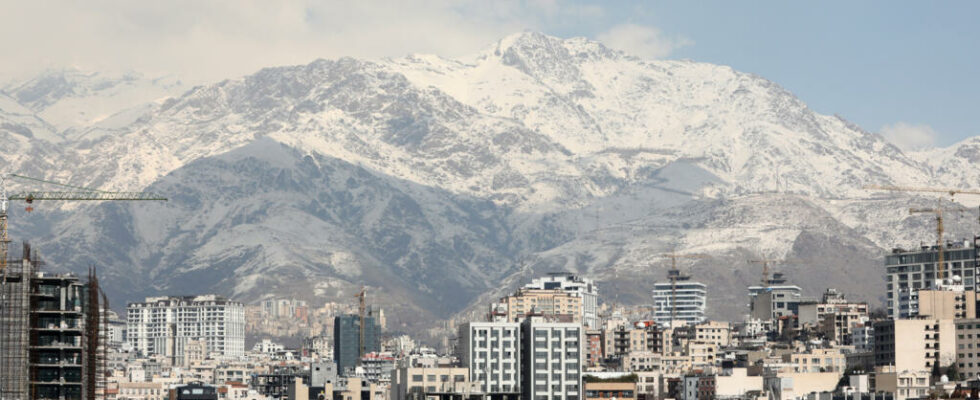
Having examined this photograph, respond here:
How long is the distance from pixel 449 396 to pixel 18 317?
76.2m

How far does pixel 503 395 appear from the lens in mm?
197000

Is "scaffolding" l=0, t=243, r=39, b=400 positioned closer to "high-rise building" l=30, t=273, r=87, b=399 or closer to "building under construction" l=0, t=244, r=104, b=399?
"building under construction" l=0, t=244, r=104, b=399

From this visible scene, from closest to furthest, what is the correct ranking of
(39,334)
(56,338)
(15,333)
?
(15,333)
(39,334)
(56,338)

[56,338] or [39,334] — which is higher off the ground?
[39,334]

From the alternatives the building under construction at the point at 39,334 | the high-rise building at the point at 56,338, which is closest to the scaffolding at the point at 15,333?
the building under construction at the point at 39,334

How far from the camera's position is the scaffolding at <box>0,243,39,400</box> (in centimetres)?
11919

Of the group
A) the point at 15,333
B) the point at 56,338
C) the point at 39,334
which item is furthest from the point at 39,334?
the point at 15,333

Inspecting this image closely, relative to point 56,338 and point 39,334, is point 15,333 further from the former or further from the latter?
point 56,338

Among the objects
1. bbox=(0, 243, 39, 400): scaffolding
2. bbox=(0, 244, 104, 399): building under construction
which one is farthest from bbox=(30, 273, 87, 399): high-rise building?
bbox=(0, 243, 39, 400): scaffolding

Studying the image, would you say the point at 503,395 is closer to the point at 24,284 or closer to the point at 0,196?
the point at 0,196

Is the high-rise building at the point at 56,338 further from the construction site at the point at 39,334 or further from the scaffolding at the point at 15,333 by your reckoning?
the scaffolding at the point at 15,333

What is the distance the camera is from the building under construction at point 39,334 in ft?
392

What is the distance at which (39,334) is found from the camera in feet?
397

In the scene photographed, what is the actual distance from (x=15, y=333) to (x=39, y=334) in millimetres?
1992
